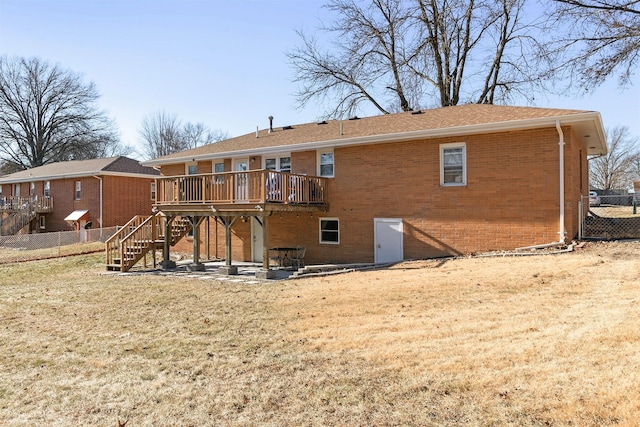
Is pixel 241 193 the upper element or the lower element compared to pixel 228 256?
Answer: upper

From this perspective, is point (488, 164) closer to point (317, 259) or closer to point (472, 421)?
point (317, 259)

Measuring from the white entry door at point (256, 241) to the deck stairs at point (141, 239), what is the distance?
2493 mm

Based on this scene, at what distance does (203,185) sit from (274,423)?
11.5m

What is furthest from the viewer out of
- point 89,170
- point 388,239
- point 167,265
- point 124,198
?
point 124,198

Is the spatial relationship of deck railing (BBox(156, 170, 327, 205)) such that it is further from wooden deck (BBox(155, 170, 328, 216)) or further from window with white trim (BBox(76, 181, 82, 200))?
window with white trim (BBox(76, 181, 82, 200))

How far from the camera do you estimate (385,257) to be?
48.6 ft

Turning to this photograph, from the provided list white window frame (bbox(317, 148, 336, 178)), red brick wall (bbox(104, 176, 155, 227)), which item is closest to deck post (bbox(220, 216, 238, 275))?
white window frame (bbox(317, 148, 336, 178))

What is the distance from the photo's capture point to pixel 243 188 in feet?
48.4

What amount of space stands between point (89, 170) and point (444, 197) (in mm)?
22490

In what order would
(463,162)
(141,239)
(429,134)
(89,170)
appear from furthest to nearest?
(89,170)
(141,239)
(429,134)
(463,162)

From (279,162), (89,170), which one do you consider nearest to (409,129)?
(279,162)

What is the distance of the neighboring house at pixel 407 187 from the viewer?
12391 millimetres

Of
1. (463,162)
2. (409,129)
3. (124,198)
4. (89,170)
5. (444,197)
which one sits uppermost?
(89,170)

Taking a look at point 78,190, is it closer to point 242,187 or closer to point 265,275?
point 242,187
